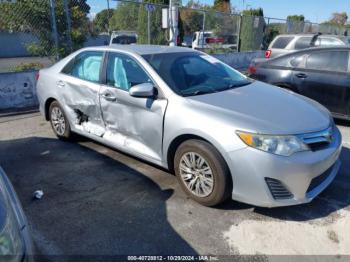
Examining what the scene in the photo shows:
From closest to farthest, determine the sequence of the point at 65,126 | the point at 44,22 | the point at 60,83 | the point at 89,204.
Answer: the point at 89,204
the point at 60,83
the point at 65,126
the point at 44,22

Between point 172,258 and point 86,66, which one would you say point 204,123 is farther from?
point 86,66

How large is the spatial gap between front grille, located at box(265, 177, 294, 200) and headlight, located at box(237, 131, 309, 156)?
26 centimetres

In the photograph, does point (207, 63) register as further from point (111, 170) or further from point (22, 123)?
point (22, 123)

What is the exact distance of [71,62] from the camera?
5176mm

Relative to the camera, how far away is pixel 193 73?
417 cm

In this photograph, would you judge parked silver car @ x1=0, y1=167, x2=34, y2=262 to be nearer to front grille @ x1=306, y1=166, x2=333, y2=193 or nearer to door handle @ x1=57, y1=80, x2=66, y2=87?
front grille @ x1=306, y1=166, x2=333, y2=193

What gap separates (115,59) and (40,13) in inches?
202

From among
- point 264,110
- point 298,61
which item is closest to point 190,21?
point 298,61

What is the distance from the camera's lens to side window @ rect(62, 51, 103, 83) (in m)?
4.67

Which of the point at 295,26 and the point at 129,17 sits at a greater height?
the point at 129,17

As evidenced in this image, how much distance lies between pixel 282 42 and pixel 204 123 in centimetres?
929

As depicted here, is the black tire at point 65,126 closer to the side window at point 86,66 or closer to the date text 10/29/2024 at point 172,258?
the side window at point 86,66

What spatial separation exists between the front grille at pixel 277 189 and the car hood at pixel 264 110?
0.45 m

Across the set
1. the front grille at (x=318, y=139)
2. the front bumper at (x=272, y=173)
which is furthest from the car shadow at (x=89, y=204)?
the front grille at (x=318, y=139)
